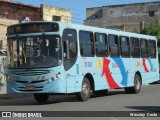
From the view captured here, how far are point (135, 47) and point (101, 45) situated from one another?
4.05 metres

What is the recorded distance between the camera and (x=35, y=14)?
45469 mm

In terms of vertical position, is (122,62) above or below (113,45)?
below

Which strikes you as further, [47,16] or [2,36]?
[47,16]

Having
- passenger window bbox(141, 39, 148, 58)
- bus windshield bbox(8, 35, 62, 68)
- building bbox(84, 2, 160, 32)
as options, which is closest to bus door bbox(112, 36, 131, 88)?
passenger window bbox(141, 39, 148, 58)

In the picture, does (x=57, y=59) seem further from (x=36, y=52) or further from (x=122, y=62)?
(x=122, y=62)

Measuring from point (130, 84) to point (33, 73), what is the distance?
7153mm

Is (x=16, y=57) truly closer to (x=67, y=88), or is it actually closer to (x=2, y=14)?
(x=67, y=88)

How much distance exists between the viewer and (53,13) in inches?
1850

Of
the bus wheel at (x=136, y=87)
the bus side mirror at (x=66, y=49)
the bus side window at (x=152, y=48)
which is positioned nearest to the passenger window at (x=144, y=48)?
the bus side window at (x=152, y=48)

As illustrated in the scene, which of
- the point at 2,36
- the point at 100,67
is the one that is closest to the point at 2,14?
the point at 2,36

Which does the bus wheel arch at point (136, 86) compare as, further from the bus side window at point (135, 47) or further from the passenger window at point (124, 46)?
the passenger window at point (124, 46)

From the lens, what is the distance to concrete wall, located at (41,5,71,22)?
45.8 m

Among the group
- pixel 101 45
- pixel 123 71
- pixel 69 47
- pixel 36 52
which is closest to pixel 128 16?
pixel 123 71

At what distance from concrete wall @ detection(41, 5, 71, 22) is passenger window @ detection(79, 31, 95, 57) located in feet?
85.5
